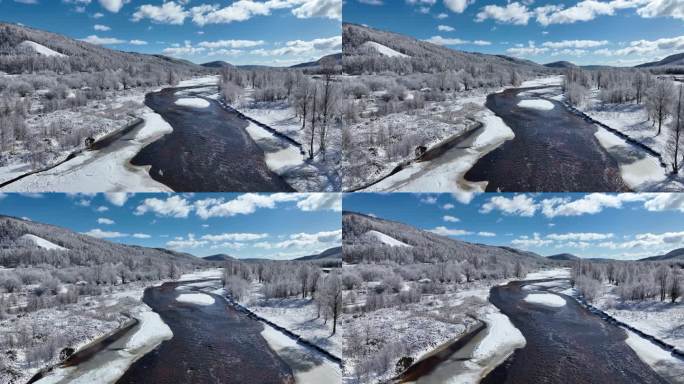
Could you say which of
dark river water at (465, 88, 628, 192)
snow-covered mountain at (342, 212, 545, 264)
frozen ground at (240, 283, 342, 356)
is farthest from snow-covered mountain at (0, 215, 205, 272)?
dark river water at (465, 88, 628, 192)

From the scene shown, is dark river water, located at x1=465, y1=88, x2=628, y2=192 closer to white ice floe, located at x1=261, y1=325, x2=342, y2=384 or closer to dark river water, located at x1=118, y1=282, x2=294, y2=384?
white ice floe, located at x1=261, y1=325, x2=342, y2=384

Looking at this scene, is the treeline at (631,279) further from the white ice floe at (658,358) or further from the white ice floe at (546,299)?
the white ice floe at (658,358)

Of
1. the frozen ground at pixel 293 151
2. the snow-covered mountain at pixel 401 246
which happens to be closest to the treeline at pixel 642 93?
the snow-covered mountain at pixel 401 246

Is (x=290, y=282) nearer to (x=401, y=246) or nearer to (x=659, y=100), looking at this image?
(x=401, y=246)

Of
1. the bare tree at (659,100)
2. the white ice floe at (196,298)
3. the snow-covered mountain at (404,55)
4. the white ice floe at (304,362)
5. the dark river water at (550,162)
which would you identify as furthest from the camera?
the white ice floe at (196,298)

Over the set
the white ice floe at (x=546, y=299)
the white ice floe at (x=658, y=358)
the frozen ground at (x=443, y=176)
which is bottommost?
the white ice floe at (x=658, y=358)
